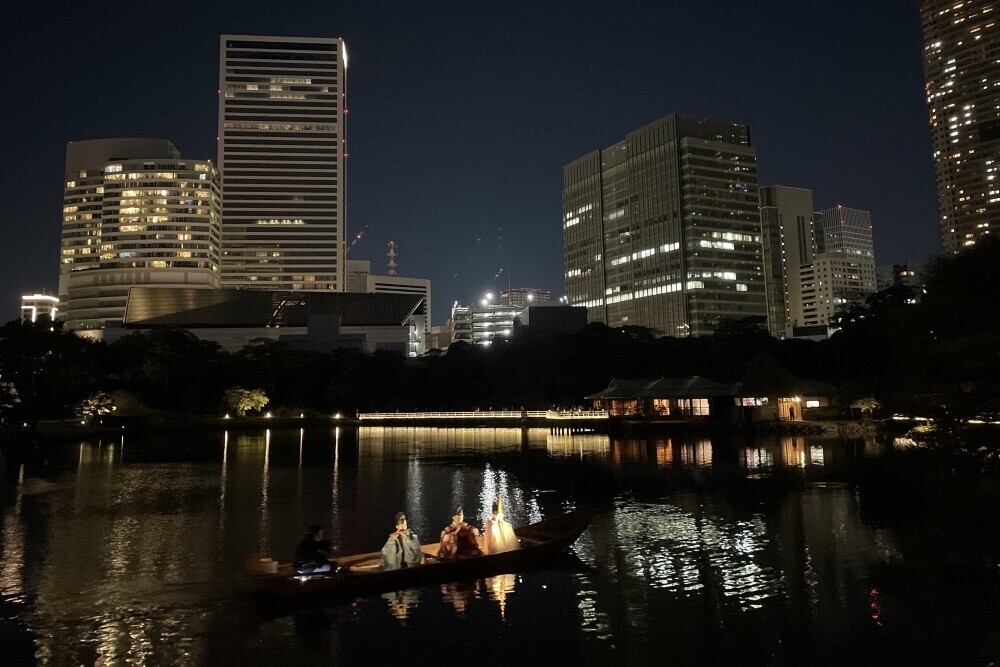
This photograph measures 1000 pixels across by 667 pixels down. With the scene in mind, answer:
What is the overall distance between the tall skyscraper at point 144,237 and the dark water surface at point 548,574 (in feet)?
436

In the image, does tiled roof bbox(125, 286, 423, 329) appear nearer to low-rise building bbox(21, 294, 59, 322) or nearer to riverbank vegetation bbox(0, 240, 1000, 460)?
riverbank vegetation bbox(0, 240, 1000, 460)

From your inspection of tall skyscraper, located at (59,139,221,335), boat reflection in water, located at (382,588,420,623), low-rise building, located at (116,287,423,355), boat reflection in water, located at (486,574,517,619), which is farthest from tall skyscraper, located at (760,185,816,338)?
boat reflection in water, located at (382,588,420,623)

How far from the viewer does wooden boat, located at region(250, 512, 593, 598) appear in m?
12.5

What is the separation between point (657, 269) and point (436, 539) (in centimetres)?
13583

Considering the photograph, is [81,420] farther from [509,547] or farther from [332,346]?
[509,547]

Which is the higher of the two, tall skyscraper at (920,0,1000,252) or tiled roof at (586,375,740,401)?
tall skyscraper at (920,0,1000,252)

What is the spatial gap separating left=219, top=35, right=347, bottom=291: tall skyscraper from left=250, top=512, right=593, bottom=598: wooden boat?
155m

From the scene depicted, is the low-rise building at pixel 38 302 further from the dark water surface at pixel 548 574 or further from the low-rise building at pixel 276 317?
the dark water surface at pixel 548 574

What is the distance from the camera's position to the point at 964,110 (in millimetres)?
166250

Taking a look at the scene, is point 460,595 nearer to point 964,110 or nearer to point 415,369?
point 415,369

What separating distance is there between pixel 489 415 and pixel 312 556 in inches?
2310

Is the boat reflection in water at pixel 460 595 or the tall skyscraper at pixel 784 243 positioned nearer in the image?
the boat reflection in water at pixel 460 595

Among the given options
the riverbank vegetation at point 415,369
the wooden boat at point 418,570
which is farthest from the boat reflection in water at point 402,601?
the riverbank vegetation at point 415,369

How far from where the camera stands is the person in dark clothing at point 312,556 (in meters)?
12.6
